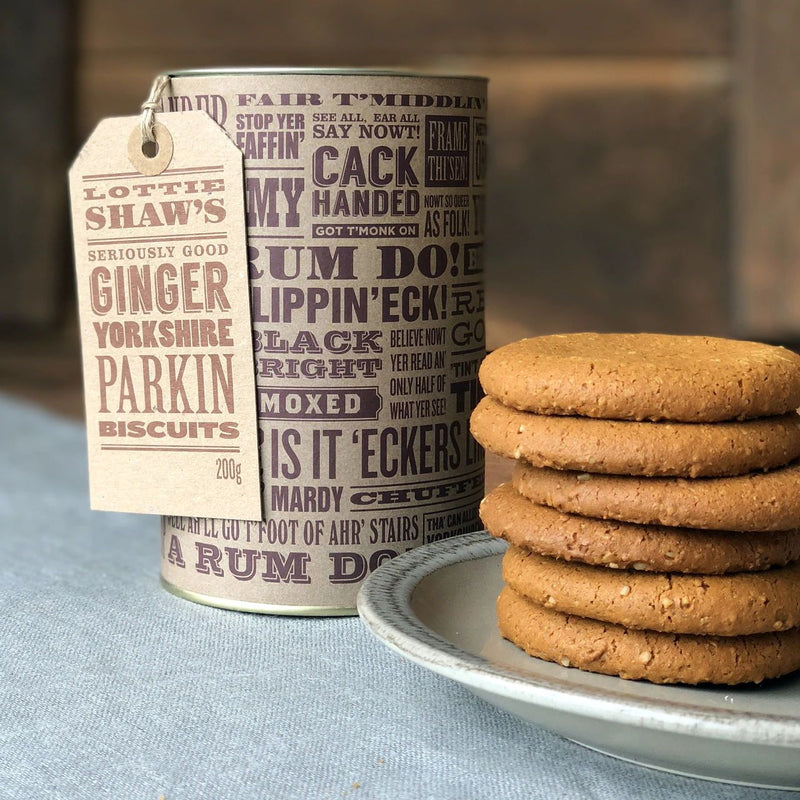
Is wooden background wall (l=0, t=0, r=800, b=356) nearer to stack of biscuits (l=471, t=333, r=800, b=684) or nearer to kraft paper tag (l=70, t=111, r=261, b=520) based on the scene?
kraft paper tag (l=70, t=111, r=261, b=520)

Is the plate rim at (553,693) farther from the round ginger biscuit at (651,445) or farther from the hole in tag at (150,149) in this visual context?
the hole in tag at (150,149)

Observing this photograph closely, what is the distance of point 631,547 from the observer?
1.62ft

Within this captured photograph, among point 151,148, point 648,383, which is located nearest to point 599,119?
point 151,148

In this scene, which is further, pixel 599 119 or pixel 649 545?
pixel 599 119

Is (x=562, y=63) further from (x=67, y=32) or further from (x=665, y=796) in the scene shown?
(x=665, y=796)

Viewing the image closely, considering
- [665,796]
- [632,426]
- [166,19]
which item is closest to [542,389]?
[632,426]

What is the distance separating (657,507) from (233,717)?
0.22 meters

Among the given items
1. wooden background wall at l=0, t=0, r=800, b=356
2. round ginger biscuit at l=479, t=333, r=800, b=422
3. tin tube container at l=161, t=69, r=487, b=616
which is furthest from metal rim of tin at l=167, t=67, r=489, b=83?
wooden background wall at l=0, t=0, r=800, b=356

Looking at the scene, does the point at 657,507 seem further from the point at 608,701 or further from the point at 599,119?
the point at 599,119

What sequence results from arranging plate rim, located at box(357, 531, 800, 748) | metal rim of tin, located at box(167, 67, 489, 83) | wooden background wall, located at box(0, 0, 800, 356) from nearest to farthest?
plate rim, located at box(357, 531, 800, 748) < metal rim of tin, located at box(167, 67, 489, 83) < wooden background wall, located at box(0, 0, 800, 356)

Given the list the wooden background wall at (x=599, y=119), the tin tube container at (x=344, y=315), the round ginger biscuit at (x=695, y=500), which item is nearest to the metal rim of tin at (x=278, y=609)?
the tin tube container at (x=344, y=315)

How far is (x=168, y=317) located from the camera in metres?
0.68

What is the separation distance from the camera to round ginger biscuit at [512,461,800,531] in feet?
1.56

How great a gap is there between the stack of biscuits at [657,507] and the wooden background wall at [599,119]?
1470 mm
